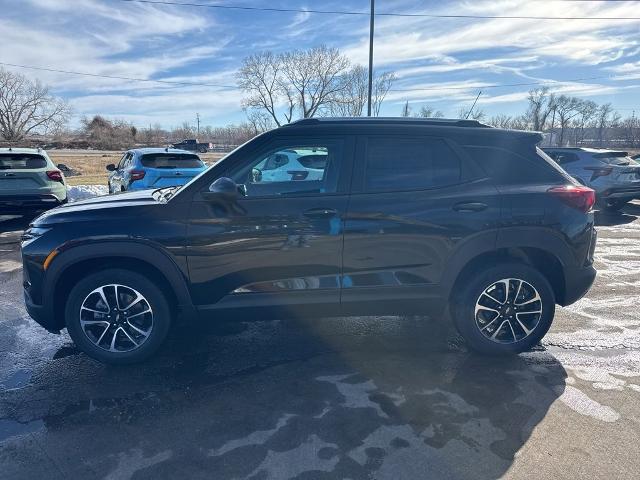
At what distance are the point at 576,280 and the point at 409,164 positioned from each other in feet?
5.63

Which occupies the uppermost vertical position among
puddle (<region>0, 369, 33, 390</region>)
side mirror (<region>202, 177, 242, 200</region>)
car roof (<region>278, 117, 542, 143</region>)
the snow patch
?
car roof (<region>278, 117, 542, 143</region>)

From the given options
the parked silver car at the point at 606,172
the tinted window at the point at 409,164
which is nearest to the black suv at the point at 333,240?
the tinted window at the point at 409,164

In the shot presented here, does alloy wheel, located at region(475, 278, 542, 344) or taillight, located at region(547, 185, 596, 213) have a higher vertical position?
taillight, located at region(547, 185, 596, 213)

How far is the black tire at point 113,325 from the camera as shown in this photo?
11.2 feet

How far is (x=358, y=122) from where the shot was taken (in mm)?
3650

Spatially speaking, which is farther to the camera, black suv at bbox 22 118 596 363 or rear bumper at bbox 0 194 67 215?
rear bumper at bbox 0 194 67 215

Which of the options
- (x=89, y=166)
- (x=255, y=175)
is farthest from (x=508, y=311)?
(x=89, y=166)

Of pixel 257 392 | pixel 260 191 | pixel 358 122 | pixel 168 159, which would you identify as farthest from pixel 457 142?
pixel 168 159

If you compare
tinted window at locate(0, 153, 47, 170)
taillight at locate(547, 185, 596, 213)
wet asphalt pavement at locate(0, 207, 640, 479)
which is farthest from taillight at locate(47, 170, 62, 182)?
taillight at locate(547, 185, 596, 213)

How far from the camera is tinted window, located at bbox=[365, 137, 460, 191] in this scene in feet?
11.6

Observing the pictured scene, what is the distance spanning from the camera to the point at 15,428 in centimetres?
282

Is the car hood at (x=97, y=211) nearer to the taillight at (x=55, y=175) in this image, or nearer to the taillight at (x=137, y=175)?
the taillight at (x=137, y=175)

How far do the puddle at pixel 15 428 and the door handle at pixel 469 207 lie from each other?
3301 mm

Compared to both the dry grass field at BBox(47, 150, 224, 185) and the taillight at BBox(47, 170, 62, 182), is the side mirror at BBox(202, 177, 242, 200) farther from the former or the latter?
the dry grass field at BBox(47, 150, 224, 185)
